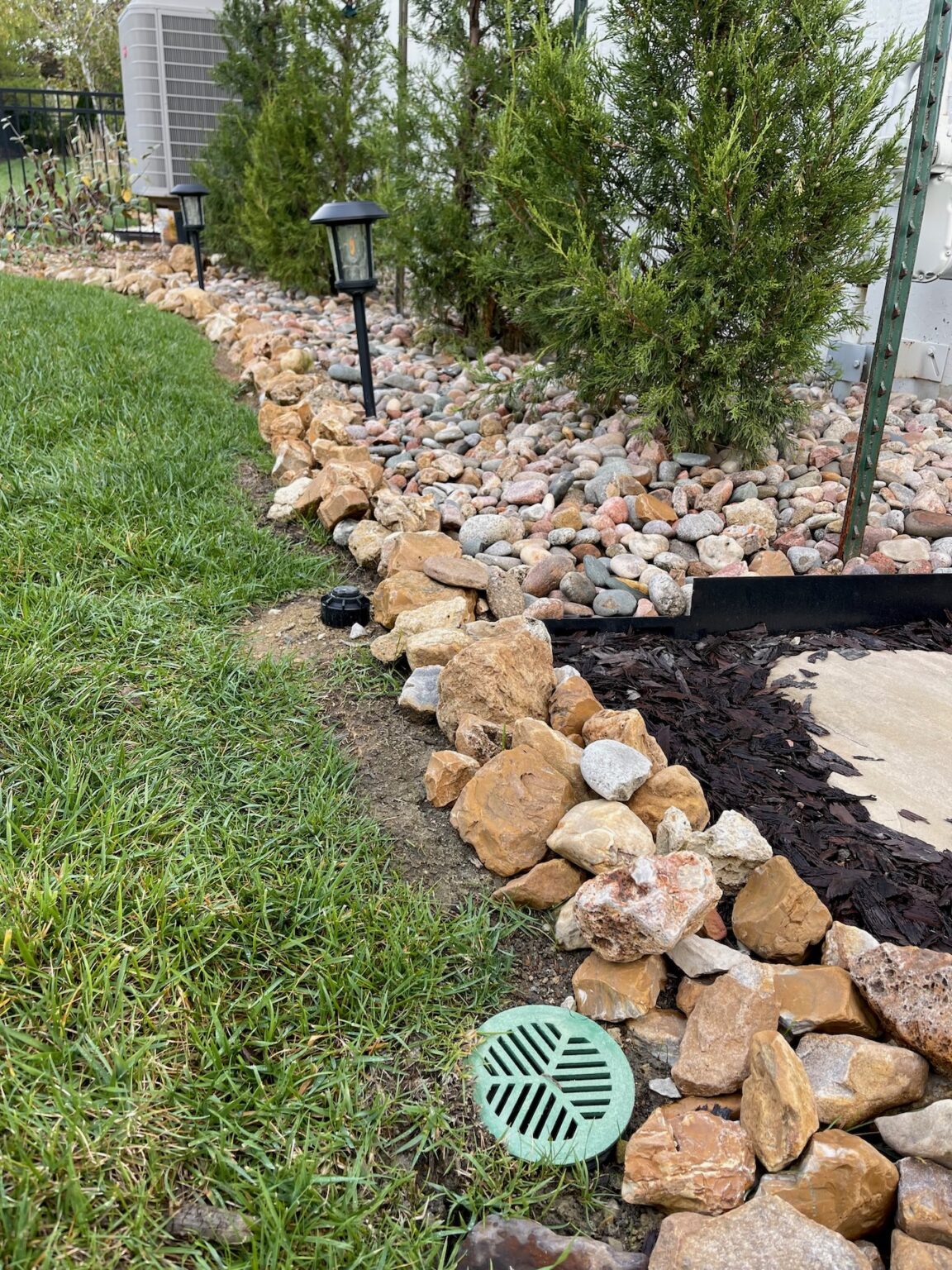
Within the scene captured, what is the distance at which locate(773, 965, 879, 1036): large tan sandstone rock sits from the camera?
5.12ft

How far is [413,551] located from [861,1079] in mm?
1981

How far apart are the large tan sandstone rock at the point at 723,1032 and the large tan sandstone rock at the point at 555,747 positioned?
56 cm

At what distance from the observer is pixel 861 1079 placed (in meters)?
1.46

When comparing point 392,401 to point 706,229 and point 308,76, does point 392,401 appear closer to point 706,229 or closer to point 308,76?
point 706,229

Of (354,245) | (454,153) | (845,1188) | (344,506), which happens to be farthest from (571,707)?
(454,153)

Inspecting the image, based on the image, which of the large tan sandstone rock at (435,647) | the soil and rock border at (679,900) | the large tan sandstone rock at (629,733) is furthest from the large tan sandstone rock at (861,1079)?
the large tan sandstone rock at (435,647)

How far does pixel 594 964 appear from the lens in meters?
1.71

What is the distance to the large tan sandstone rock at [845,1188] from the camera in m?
1.30

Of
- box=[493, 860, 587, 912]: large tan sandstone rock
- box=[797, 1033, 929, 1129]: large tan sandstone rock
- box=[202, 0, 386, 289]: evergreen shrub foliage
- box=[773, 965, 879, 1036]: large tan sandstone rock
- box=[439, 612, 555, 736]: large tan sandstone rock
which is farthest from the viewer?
box=[202, 0, 386, 289]: evergreen shrub foliage

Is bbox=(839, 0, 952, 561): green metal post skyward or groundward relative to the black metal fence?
groundward

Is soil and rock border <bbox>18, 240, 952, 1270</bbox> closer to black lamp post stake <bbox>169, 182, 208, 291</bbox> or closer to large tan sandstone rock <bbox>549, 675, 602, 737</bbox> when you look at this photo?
large tan sandstone rock <bbox>549, 675, 602, 737</bbox>

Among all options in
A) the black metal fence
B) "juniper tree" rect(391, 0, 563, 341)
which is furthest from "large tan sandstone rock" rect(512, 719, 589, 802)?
the black metal fence

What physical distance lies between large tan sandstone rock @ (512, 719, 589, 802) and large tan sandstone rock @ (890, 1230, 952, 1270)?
A: 38.8 inches

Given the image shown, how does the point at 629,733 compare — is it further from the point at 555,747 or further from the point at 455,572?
the point at 455,572
